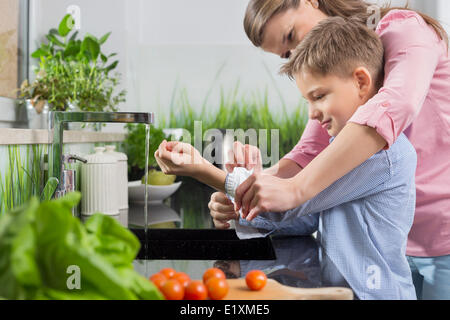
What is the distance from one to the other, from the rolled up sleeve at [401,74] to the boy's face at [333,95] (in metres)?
0.06

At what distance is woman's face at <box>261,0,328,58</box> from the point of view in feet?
2.72

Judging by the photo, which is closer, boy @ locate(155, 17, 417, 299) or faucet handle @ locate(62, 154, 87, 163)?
boy @ locate(155, 17, 417, 299)

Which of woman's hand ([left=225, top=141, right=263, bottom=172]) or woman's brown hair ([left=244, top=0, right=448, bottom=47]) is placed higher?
woman's brown hair ([left=244, top=0, right=448, bottom=47])

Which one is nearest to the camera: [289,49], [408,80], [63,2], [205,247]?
[408,80]

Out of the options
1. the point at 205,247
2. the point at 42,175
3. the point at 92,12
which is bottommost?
the point at 205,247

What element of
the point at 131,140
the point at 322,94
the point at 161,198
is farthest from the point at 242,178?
the point at 131,140

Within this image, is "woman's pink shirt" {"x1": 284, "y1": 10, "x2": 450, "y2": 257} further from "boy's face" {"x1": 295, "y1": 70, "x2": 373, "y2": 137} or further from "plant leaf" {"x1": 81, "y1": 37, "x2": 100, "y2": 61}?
"plant leaf" {"x1": 81, "y1": 37, "x2": 100, "y2": 61}

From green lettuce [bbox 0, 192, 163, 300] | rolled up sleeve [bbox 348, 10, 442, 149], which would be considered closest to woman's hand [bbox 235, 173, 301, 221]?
rolled up sleeve [bbox 348, 10, 442, 149]

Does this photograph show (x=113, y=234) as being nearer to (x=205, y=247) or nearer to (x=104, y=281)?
(x=104, y=281)

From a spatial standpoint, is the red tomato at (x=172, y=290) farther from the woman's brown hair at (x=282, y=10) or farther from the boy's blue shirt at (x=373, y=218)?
the woman's brown hair at (x=282, y=10)

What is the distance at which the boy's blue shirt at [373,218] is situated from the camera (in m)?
0.63

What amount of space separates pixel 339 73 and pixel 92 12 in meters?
0.93

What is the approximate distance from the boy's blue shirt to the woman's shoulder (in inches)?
7.2
